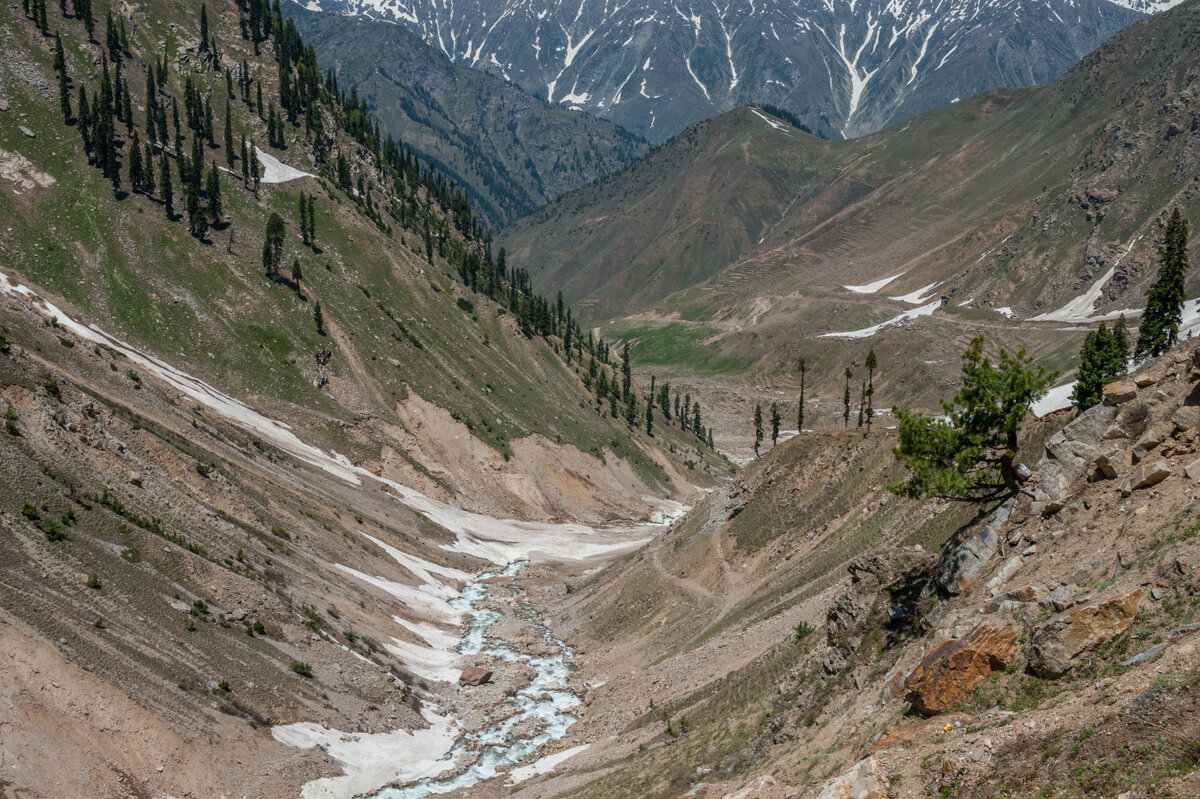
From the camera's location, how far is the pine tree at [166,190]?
121000 mm

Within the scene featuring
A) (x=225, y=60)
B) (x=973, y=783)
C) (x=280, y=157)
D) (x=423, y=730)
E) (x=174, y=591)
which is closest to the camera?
(x=973, y=783)

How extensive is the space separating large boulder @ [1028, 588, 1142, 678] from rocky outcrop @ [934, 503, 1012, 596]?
7.57m

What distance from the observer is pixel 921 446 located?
31.3 m

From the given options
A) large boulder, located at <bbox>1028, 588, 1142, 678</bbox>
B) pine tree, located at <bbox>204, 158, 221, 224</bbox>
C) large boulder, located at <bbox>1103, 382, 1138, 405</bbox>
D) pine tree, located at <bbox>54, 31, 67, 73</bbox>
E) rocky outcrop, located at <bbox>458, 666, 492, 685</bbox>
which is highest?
pine tree, located at <bbox>54, 31, 67, 73</bbox>

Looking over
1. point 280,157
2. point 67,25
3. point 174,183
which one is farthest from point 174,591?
point 67,25

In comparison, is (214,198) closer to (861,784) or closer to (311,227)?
(311,227)

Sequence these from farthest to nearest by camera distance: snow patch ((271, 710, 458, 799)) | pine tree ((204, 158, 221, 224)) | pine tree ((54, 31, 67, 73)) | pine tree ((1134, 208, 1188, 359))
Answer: pine tree ((54, 31, 67, 73)) → pine tree ((204, 158, 221, 224)) → pine tree ((1134, 208, 1188, 359)) → snow patch ((271, 710, 458, 799))

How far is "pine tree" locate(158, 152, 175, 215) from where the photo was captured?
397 ft

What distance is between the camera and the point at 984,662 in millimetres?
22156

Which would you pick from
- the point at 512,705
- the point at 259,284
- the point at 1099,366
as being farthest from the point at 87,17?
the point at 1099,366

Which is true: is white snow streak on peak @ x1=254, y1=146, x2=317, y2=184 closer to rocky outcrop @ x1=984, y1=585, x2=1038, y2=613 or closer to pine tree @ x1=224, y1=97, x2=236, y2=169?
pine tree @ x1=224, y1=97, x2=236, y2=169

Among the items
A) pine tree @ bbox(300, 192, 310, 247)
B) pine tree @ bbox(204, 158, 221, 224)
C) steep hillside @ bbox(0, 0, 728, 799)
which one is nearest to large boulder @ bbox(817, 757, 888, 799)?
steep hillside @ bbox(0, 0, 728, 799)

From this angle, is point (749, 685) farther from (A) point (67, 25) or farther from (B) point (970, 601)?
(A) point (67, 25)

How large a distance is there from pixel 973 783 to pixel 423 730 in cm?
3948
